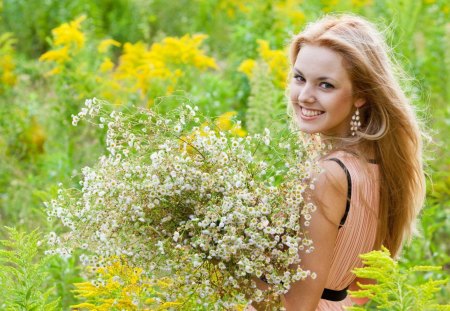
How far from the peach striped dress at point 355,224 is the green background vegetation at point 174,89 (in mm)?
508

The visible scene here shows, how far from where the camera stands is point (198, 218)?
1.89 meters

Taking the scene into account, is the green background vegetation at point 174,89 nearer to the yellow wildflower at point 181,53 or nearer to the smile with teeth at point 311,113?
the yellow wildflower at point 181,53

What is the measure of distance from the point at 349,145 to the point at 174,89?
8.94 feet

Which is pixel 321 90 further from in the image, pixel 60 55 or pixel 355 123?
pixel 60 55

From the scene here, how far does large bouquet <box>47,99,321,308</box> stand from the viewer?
6.22 ft

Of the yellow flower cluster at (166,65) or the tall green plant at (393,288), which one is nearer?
the tall green plant at (393,288)

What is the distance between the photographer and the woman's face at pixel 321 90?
7.14 feet

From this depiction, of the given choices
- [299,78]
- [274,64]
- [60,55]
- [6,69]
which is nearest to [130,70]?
[60,55]

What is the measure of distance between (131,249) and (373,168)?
72cm

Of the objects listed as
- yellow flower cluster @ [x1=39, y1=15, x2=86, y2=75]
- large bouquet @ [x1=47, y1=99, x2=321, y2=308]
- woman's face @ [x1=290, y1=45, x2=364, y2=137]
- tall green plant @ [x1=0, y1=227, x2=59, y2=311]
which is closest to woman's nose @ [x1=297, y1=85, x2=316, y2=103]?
woman's face @ [x1=290, y1=45, x2=364, y2=137]

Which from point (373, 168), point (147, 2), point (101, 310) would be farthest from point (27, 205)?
point (147, 2)

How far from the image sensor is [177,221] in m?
1.97

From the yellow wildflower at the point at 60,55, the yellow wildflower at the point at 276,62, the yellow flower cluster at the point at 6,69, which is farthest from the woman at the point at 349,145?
the yellow flower cluster at the point at 6,69

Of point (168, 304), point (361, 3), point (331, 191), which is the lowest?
point (168, 304)
